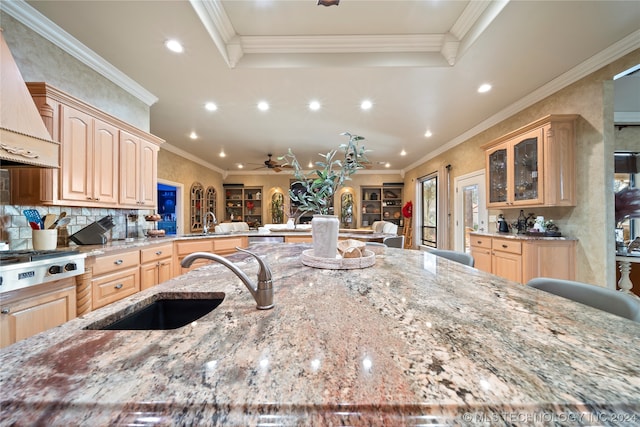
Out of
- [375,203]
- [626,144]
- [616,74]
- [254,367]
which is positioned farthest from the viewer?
[375,203]

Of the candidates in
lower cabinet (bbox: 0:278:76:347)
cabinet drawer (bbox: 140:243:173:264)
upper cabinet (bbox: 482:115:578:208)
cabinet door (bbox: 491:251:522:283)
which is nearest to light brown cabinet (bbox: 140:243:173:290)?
cabinet drawer (bbox: 140:243:173:264)

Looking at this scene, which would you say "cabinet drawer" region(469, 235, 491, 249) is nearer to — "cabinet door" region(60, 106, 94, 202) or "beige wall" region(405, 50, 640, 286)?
"beige wall" region(405, 50, 640, 286)

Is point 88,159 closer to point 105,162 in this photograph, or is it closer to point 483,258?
point 105,162

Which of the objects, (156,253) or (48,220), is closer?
(48,220)

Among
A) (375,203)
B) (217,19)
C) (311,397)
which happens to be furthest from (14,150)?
(375,203)

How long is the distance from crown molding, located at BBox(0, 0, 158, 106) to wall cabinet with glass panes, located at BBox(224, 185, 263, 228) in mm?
4979

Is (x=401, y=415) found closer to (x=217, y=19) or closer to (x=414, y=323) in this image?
(x=414, y=323)

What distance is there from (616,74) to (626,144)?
1576 millimetres

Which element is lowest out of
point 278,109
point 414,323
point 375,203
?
point 414,323

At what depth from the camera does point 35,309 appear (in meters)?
1.44

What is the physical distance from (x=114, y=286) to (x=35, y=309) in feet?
1.93

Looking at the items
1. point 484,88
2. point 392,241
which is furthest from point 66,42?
point 484,88

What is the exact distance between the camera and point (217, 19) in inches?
82.4

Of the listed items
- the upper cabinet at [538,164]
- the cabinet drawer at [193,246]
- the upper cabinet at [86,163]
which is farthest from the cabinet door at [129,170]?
the upper cabinet at [538,164]
